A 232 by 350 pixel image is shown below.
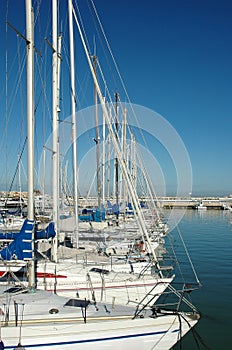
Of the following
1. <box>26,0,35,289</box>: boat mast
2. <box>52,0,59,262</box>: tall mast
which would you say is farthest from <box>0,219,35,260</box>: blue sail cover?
<box>52,0,59,262</box>: tall mast

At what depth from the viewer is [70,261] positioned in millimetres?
17234

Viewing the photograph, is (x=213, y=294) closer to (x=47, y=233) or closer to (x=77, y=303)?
(x=47, y=233)

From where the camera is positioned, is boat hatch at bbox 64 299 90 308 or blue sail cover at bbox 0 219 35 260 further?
blue sail cover at bbox 0 219 35 260

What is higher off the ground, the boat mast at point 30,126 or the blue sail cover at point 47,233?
the boat mast at point 30,126

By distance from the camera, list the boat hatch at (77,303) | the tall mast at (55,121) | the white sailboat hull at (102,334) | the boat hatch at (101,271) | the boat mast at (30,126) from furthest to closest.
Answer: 1. the tall mast at (55,121)
2. the boat hatch at (101,271)
3. the boat mast at (30,126)
4. the boat hatch at (77,303)
5. the white sailboat hull at (102,334)

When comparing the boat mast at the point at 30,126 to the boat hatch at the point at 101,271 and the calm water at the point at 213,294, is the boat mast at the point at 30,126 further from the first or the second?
the calm water at the point at 213,294

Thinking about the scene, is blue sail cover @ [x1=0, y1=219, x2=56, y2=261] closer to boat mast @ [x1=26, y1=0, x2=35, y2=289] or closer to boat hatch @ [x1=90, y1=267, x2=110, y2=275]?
boat mast @ [x1=26, y1=0, x2=35, y2=289]

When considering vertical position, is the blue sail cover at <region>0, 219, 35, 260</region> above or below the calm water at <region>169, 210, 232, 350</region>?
above

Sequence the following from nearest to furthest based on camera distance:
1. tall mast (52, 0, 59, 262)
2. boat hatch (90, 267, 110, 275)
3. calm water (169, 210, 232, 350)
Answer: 1. calm water (169, 210, 232, 350)
2. boat hatch (90, 267, 110, 275)
3. tall mast (52, 0, 59, 262)

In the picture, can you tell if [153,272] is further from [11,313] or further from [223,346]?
[11,313]

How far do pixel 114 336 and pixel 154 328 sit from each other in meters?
1.14

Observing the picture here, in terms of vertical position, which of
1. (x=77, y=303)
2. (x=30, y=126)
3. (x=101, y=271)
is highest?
(x=30, y=126)

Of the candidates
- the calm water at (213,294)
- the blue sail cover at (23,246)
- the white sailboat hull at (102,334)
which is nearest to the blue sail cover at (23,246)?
the blue sail cover at (23,246)

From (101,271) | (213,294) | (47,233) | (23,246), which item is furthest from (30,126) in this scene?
(213,294)
